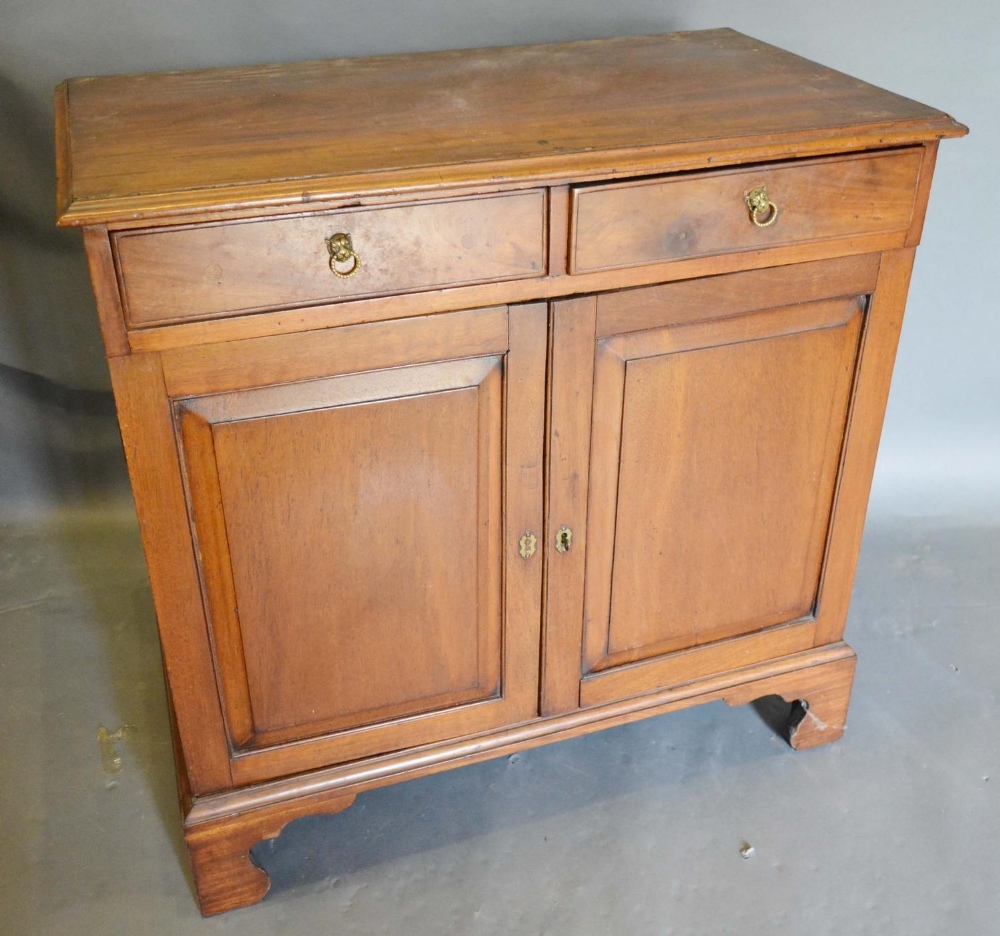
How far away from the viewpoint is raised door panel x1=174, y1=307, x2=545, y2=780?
1.47 metres

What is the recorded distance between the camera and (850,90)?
5.41ft

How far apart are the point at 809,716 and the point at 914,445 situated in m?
0.94

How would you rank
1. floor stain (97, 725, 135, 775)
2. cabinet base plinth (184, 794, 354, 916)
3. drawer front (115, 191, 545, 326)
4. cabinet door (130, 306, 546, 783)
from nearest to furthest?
drawer front (115, 191, 545, 326)
cabinet door (130, 306, 546, 783)
cabinet base plinth (184, 794, 354, 916)
floor stain (97, 725, 135, 775)

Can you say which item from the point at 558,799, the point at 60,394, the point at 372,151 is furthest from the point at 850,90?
the point at 60,394

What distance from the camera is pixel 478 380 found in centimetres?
152

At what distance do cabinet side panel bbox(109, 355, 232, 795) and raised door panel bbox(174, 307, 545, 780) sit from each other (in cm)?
2

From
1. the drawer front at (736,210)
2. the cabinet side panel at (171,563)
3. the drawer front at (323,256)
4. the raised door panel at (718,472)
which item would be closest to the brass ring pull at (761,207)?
the drawer front at (736,210)

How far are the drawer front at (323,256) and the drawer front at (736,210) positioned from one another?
84 millimetres

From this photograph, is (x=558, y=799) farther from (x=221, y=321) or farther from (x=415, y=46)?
(x=415, y=46)

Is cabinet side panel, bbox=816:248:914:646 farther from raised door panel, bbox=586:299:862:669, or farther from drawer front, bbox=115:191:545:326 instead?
drawer front, bbox=115:191:545:326

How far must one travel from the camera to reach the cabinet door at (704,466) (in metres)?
1.57

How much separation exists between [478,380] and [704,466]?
40 cm

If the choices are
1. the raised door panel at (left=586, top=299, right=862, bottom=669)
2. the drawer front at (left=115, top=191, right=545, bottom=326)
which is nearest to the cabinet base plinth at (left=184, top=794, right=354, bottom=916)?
the raised door panel at (left=586, top=299, right=862, bottom=669)

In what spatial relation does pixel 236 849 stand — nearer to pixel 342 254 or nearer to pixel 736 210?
pixel 342 254
